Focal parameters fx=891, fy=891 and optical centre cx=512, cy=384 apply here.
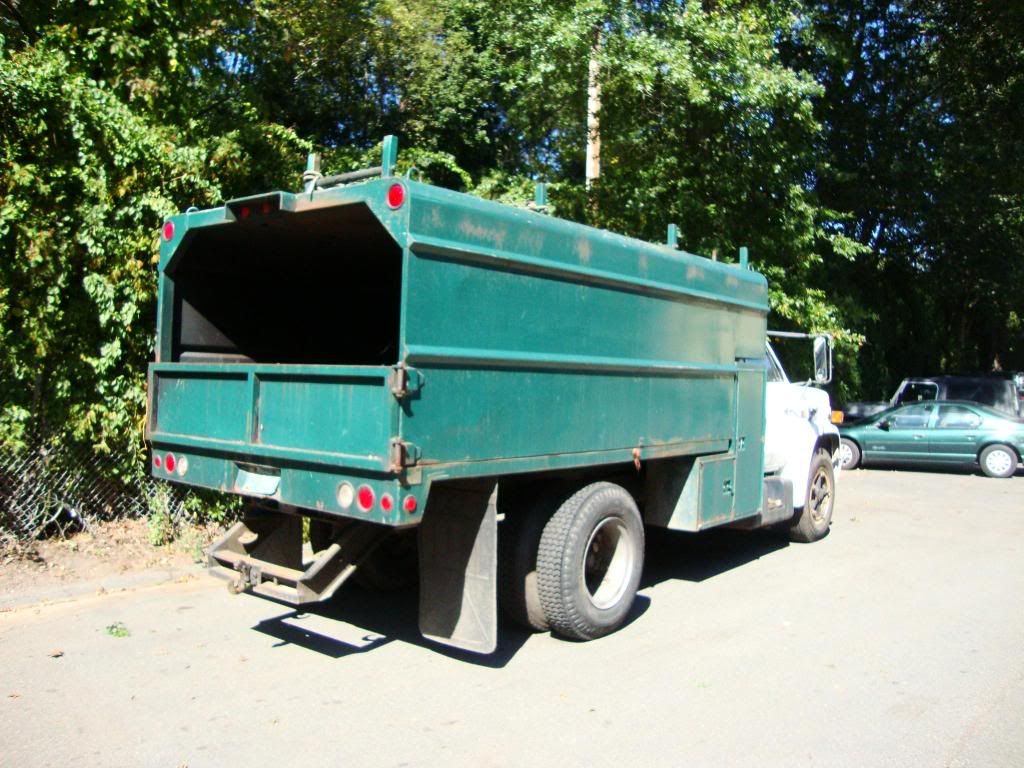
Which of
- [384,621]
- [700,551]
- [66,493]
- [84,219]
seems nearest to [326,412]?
[384,621]

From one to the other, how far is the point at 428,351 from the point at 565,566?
1.77 m

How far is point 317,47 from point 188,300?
11655 millimetres

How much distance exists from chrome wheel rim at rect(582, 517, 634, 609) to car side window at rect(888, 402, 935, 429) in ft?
39.2

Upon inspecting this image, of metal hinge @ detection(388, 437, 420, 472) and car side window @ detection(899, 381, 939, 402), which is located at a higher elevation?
car side window @ detection(899, 381, 939, 402)

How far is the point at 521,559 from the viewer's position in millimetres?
5449

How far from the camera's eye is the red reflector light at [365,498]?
14.5 feet

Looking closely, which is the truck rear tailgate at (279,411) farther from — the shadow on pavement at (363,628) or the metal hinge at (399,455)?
the shadow on pavement at (363,628)

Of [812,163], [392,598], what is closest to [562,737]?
[392,598]

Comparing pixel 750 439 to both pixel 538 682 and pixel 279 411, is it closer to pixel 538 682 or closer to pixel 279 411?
pixel 538 682

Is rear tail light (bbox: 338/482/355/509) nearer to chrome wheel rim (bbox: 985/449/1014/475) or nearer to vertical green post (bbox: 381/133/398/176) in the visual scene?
vertical green post (bbox: 381/133/398/176)

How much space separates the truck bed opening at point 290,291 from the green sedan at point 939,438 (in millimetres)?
10938

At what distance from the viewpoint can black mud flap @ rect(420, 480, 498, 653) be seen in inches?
191

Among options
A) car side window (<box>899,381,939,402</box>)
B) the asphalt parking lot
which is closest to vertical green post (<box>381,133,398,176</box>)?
the asphalt parking lot

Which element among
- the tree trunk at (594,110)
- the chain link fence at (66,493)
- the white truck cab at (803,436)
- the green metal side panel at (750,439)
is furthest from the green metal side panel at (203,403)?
the tree trunk at (594,110)
